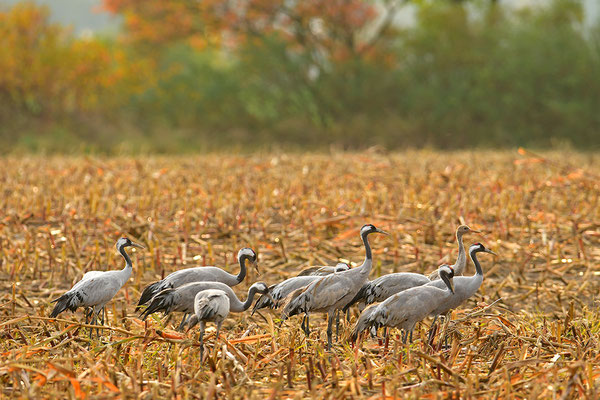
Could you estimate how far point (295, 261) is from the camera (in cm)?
839

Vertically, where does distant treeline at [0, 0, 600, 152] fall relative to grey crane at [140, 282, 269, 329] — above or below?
above

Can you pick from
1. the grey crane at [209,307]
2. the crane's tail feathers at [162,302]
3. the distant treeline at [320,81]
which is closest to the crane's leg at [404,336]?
the grey crane at [209,307]

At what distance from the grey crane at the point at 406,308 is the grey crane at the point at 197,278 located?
121 cm

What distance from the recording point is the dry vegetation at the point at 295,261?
4.70 metres

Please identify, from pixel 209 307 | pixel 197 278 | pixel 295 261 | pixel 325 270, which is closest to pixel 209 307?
pixel 209 307

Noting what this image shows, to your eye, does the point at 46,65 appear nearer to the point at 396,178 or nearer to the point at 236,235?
the point at 396,178

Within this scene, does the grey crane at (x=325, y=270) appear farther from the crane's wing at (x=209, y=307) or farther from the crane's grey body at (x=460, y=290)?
the crane's wing at (x=209, y=307)

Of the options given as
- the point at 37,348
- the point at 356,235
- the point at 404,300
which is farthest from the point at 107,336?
the point at 356,235

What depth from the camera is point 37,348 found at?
4918mm

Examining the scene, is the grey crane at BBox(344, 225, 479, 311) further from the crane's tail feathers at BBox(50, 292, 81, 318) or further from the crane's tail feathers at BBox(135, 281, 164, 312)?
the crane's tail feathers at BBox(50, 292, 81, 318)

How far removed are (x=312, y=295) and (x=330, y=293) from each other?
131 mm

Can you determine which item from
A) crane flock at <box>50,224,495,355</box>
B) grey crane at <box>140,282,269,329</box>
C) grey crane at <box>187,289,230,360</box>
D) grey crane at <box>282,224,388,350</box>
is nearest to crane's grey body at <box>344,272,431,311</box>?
crane flock at <box>50,224,495,355</box>

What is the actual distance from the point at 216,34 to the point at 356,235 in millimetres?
25974

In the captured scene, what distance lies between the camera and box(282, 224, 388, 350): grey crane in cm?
549
